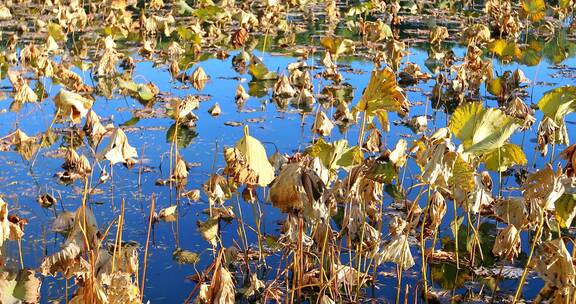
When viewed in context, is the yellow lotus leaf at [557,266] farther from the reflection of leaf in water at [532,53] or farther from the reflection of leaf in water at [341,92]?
the reflection of leaf in water at [532,53]

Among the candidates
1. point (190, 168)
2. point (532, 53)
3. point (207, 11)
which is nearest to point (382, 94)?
point (190, 168)

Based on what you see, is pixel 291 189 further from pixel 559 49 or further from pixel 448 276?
pixel 559 49

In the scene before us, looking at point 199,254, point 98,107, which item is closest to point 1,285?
point 199,254

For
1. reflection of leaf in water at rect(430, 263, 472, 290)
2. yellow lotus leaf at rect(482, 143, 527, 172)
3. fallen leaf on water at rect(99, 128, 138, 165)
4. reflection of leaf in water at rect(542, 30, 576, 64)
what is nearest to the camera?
fallen leaf on water at rect(99, 128, 138, 165)

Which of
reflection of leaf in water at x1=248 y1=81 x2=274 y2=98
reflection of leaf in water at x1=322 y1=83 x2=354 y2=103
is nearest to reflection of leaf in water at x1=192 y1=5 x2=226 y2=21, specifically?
reflection of leaf in water at x1=248 y1=81 x2=274 y2=98

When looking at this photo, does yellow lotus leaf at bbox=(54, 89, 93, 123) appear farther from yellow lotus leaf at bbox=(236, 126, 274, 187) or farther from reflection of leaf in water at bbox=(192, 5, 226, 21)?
reflection of leaf in water at bbox=(192, 5, 226, 21)

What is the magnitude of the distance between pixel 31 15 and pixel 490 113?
374 inches

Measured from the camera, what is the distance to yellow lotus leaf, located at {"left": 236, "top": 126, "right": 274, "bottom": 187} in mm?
2193

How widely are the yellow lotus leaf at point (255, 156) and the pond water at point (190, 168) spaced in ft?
2.36

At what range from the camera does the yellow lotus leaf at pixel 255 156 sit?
7.20 ft

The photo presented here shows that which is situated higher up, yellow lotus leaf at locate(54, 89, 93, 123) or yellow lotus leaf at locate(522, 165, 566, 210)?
yellow lotus leaf at locate(54, 89, 93, 123)

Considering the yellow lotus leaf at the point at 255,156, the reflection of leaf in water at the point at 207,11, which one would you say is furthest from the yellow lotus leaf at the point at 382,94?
the reflection of leaf in water at the point at 207,11

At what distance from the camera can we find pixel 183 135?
5469 mm

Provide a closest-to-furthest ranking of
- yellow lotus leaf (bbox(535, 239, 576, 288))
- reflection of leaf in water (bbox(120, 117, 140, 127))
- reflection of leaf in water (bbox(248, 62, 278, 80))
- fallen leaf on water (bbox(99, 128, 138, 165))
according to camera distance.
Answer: yellow lotus leaf (bbox(535, 239, 576, 288))
fallen leaf on water (bbox(99, 128, 138, 165))
reflection of leaf in water (bbox(120, 117, 140, 127))
reflection of leaf in water (bbox(248, 62, 278, 80))
